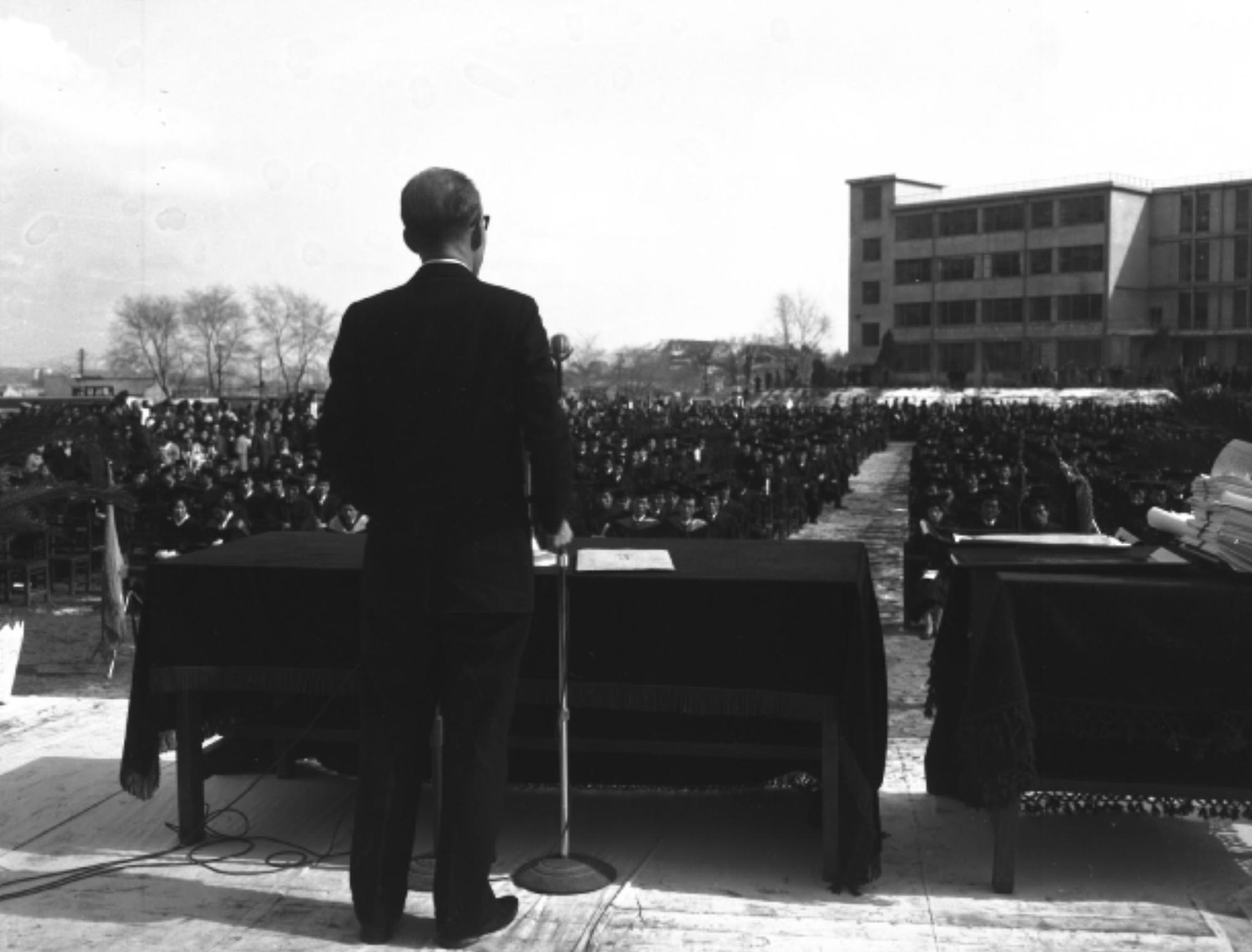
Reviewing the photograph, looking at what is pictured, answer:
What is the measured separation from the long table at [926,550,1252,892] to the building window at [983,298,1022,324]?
265ft

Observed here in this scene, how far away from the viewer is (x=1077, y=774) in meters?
4.52

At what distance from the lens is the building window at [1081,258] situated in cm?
7819

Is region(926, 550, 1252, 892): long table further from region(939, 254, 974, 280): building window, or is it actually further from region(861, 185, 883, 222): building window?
region(861, 185, 883, 222): building window

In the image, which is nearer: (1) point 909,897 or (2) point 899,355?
(1) point 909,897

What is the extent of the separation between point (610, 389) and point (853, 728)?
104 metres

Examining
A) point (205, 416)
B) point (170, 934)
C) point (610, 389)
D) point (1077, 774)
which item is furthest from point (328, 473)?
point (610, 389)

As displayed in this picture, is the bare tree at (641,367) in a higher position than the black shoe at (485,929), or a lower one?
higher

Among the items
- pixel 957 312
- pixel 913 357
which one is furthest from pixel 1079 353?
pixel 913 357

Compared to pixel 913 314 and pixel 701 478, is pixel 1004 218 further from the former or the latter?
pixel 701 478

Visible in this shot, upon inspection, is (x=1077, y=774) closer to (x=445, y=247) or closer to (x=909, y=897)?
(x=909, y=897)

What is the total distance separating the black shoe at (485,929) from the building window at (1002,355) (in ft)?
265

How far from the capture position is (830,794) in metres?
4.35

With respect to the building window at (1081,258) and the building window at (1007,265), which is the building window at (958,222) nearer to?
the building window at (1007,265)

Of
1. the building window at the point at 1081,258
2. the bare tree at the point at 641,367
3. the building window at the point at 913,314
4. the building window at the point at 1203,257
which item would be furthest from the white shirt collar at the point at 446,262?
the bare tree at the point at 641,367
